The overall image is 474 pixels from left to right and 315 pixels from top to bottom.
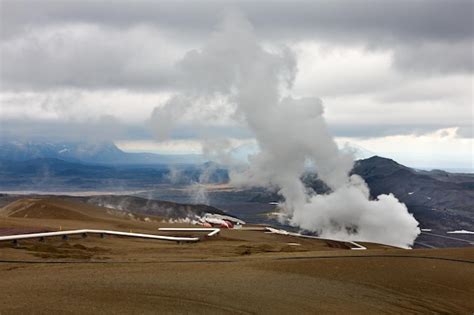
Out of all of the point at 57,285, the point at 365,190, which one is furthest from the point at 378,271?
the point at 365,190

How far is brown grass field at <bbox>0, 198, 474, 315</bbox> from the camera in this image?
17531 mm

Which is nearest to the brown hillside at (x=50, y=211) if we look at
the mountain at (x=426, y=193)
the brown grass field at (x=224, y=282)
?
the brown grass field at (x=224, y=282)

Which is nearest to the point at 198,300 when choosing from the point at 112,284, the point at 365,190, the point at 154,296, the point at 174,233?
the point at 154,296

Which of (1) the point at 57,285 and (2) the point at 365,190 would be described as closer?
(1) the point at 57,285

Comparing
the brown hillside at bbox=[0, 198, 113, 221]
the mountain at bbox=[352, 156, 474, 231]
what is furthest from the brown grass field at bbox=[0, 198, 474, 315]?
the mountain at bbox=[352, 156, 474, 231]

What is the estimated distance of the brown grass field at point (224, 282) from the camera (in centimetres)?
1753

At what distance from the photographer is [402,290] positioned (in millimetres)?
22406

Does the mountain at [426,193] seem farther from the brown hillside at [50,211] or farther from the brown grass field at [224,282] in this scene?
the brown grass field at [224,282]

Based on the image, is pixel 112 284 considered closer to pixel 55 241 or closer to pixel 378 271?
pixel 378 271

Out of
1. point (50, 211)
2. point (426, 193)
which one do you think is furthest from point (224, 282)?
point (426, 193)

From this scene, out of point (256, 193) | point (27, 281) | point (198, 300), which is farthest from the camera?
point (256, 193)

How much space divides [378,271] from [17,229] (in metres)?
24.0

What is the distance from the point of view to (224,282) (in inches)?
838

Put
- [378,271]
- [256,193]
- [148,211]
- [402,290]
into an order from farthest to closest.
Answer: [256,193] → [148,211] → [378,271] → [402,290]
